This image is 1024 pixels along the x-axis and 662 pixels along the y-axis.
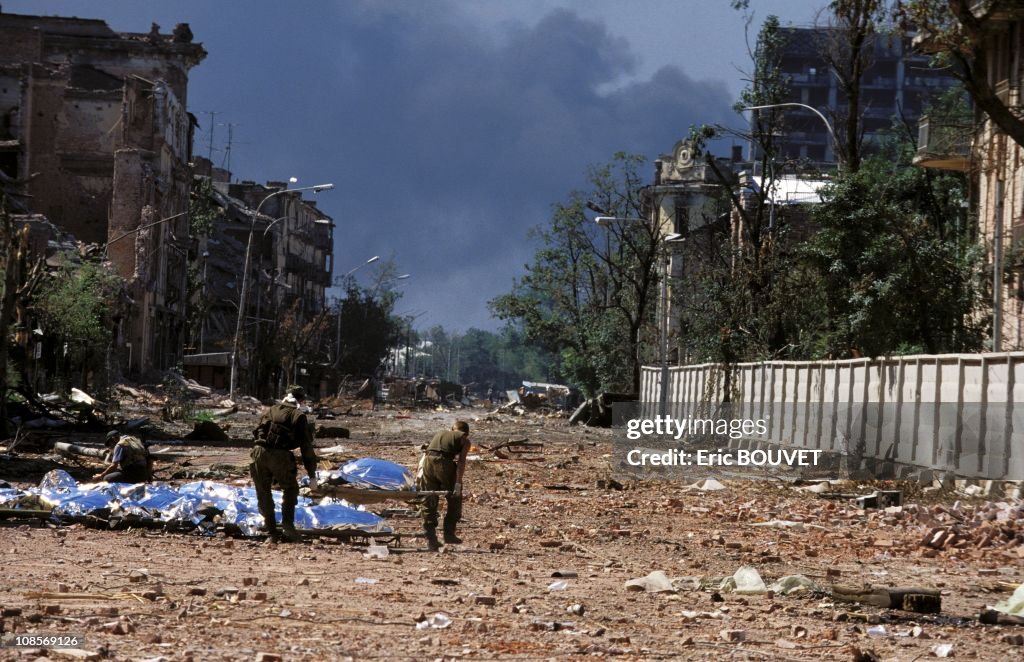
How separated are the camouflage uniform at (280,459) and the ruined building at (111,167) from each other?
1923 inches

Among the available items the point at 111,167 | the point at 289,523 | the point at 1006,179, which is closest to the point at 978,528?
the point at 289,523

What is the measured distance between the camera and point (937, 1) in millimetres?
15688

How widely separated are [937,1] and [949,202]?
38.5 m

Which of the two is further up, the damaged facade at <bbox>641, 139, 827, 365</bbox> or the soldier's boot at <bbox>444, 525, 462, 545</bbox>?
the damaged facade at <bbox>641, 139, 827, 365</bbox>

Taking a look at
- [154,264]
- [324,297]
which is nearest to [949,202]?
[154,264]

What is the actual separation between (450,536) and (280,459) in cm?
197

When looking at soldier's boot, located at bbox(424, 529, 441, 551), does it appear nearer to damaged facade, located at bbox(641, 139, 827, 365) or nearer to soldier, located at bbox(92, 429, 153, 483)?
soldier, located at bbox(92, 429, 153, 483)

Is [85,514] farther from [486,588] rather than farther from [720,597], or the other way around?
[720,597]

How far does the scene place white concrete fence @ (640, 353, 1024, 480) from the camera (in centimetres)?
2053

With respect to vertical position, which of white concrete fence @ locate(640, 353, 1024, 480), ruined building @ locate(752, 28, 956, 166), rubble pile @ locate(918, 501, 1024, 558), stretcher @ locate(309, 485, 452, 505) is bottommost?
rubble pile @ locate(918, 501, 1024, 558)

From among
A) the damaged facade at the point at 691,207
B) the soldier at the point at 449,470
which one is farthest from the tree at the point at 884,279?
the damaged facade at the point at 691,207

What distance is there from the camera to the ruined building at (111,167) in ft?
219

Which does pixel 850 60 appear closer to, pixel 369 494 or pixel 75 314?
pixel 75 314

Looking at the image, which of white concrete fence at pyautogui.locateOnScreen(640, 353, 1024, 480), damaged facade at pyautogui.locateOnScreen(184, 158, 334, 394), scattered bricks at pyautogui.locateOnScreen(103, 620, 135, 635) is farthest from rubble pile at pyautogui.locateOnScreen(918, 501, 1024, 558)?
damaged facade at pyautogui.locateOnScreen(184, 158, 334, 394)
